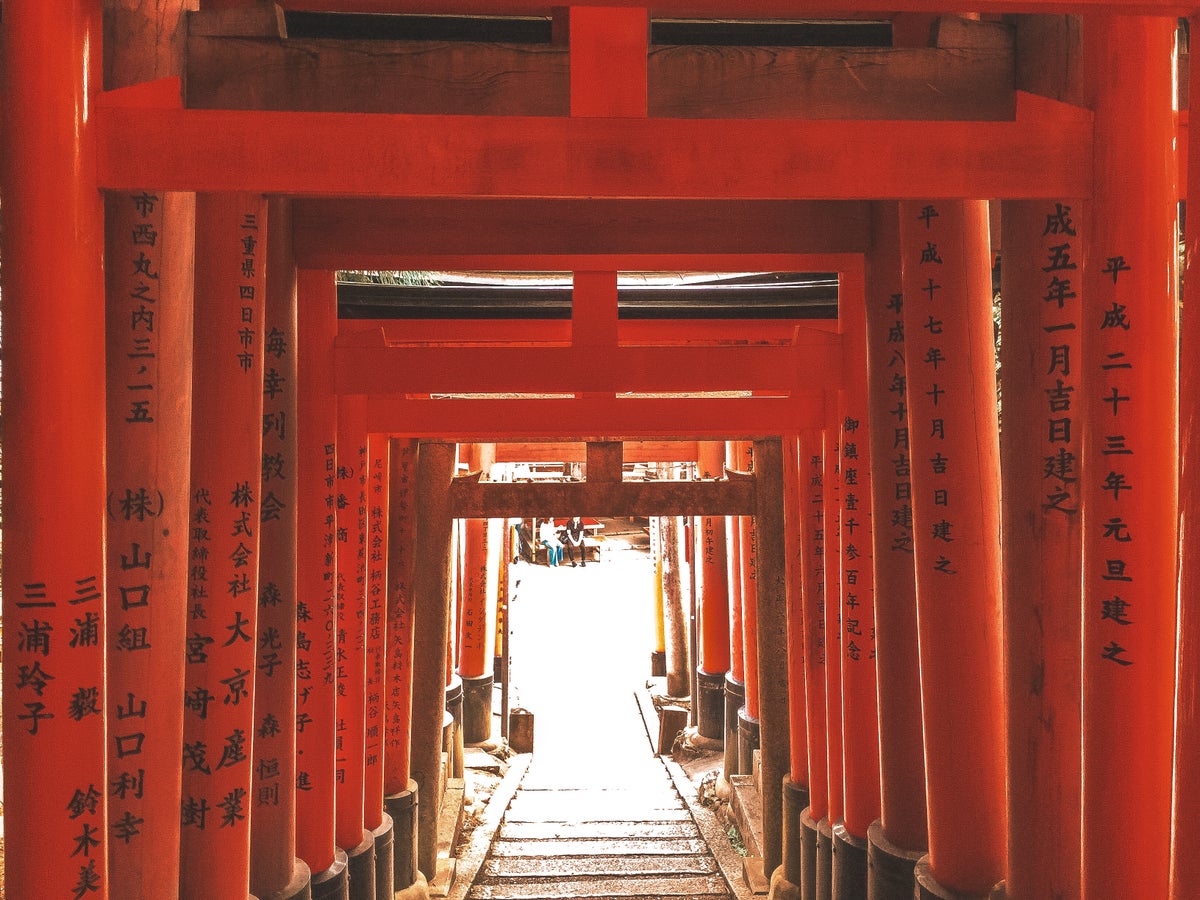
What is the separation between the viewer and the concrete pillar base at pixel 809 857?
17.6ft

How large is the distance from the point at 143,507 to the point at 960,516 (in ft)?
8.03

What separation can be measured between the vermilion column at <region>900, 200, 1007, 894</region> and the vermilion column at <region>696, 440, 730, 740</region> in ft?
24.7

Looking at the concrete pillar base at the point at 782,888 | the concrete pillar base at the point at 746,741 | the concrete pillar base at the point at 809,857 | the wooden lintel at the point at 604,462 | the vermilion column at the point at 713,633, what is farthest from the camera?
the vermilion column at the point at 713,633

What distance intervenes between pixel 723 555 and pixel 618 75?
9.18m

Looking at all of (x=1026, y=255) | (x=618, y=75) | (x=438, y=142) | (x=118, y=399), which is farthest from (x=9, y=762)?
(x=1026, y=255)

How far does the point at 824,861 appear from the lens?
5.10m

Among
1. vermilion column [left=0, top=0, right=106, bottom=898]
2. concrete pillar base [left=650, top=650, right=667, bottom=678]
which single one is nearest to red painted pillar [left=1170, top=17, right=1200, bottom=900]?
vermilion column [left=0, top=0, right=106, bottom=898]

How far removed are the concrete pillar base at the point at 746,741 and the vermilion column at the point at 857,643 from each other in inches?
172

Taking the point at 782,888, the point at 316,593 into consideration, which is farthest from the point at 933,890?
the point at 782,888

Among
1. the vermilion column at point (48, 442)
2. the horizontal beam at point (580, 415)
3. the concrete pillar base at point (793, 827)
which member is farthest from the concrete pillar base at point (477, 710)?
the vermilion column at point (48, 442)

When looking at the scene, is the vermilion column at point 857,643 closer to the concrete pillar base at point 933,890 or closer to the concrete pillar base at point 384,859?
the concrete pillar base at point 933,890

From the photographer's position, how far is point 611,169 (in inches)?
84.8

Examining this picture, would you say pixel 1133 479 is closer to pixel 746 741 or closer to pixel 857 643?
pixel 857 643

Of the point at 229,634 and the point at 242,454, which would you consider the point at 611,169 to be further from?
the point at 229,634
